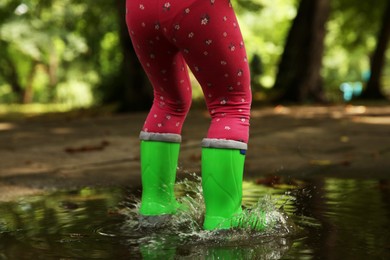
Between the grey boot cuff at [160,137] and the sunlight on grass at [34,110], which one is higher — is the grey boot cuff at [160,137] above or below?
above

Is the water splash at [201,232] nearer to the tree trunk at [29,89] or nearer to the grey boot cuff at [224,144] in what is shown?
the grey boot cuff at [224,144]

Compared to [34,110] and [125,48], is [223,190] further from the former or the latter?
[34,110]

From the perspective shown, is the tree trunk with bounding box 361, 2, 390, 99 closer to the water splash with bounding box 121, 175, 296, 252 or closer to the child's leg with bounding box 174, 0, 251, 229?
the water splash with bounding box 121, 175, 296, 252

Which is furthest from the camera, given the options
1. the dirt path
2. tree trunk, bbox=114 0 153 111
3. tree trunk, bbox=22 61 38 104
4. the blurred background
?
tree trunk, bbox=22 61 38 104

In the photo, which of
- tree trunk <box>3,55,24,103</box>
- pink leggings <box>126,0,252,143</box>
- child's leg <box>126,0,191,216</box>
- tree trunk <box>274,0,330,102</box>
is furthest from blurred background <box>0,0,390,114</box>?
pink leggings <box>126,0,252,143</box>

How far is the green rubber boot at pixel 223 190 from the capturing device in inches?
109

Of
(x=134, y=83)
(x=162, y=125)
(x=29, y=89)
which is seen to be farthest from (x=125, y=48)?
(x=29, y=89)

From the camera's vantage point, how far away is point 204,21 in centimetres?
269

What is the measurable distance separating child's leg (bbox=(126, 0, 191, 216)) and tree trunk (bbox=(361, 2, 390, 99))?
1482 centimetres

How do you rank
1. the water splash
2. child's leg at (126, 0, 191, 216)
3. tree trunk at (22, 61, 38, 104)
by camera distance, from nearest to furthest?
the water splash → child's leg at (126, 0, 191, 216) → tree trunk at (22, 61, 38, 104)

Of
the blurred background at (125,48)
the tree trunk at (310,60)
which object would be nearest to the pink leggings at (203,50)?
the blurred background at (125,48)

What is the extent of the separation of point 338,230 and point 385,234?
7.8 inches

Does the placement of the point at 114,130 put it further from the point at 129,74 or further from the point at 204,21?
the point at 204,21

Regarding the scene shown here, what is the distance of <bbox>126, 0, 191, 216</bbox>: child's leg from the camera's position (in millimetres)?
3006
